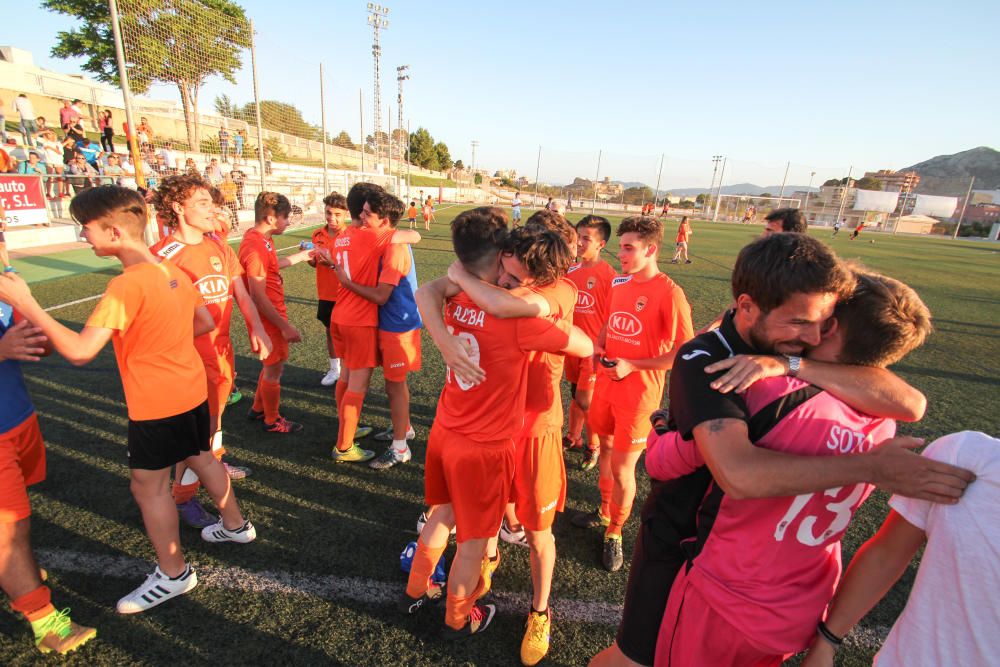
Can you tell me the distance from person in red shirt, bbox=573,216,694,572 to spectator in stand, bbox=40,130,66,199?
1588 centimetres

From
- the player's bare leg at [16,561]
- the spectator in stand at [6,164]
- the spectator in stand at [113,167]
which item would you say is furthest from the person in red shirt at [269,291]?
the spectator in stand at [113,167]

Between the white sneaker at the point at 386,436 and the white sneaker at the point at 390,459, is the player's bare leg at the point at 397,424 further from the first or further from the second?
the white sneaker at the point at 386,436

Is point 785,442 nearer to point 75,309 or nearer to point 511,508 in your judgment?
point 511,508

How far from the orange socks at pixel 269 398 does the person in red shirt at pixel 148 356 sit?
156 centimetres

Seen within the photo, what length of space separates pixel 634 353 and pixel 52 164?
1913cm

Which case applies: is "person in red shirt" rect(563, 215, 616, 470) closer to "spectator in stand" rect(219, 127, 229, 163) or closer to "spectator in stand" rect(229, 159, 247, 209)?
"spectator in stand" rect(229, 159, 247, 209)

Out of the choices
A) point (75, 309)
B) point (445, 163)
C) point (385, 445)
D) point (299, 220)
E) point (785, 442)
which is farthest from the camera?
point (445, 163)

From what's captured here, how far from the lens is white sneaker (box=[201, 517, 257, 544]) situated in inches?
115

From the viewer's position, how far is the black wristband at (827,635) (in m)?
1.39

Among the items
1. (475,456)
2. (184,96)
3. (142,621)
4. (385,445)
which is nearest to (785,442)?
(475,456)

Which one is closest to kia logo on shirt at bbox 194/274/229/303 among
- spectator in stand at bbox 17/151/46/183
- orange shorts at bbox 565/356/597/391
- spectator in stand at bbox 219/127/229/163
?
orange shorts at bbox 565/356/597/391

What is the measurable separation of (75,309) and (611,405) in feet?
28.5

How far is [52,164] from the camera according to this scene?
14023mm

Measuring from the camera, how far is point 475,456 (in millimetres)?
2139
